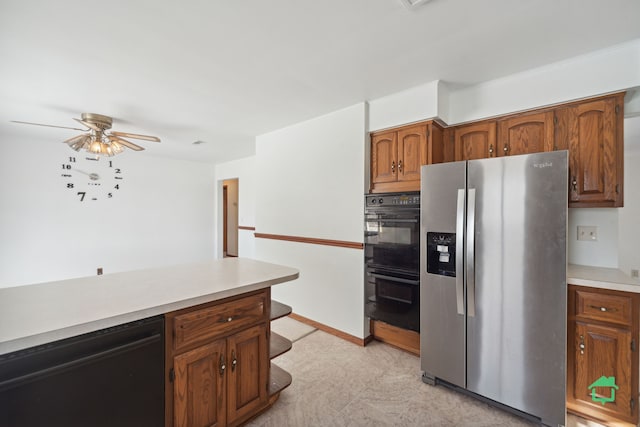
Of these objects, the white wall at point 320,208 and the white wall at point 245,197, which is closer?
the white wall at point 320,208

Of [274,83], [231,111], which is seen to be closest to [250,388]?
[274,83]

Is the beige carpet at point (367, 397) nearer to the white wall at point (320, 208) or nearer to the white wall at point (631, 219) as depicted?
the white wall at point (320, 208)

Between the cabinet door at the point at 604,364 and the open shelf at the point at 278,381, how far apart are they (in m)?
1.92

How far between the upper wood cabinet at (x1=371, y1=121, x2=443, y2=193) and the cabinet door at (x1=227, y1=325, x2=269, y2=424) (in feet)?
5.69

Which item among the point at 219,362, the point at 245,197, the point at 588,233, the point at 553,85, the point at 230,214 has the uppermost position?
the point at 553,85

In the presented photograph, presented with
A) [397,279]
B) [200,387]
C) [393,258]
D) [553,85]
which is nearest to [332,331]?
[397,279]

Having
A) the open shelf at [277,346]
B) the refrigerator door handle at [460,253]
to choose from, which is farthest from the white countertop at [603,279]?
the open shelf at [277,346]

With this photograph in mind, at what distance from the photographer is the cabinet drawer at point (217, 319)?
134cm

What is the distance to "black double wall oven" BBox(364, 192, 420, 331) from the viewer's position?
2441 millimetres

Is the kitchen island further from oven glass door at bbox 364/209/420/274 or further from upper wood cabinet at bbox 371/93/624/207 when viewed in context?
upper wood cabinet at bbox 371/93/624/207

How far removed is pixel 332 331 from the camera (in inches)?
120

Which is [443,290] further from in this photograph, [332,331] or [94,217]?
[94,217]

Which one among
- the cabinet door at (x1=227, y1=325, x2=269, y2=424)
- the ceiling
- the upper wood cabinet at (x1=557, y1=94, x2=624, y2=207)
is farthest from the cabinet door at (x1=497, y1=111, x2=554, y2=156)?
the cabinet door at (x1=227, y1=325, x2=269, y2=424)

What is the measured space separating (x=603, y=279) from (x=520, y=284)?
0.49 m
